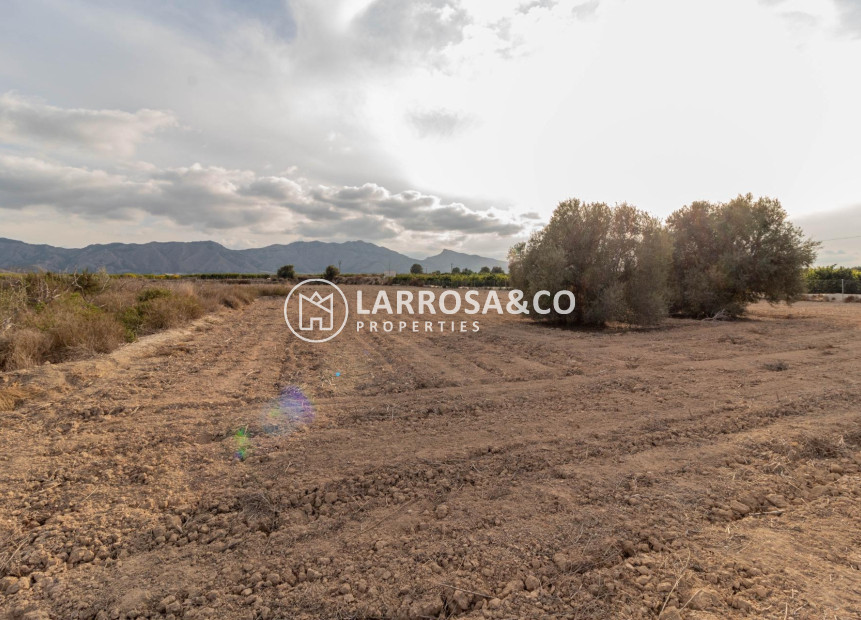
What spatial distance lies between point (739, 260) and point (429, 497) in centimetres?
1740

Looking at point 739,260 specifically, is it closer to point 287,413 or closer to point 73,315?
point 287,413

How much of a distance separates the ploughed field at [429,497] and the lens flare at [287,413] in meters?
0.04

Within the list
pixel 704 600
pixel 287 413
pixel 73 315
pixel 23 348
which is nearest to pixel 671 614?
pixel 704 600

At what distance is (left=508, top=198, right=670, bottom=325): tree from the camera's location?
13.3m

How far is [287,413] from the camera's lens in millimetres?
4785

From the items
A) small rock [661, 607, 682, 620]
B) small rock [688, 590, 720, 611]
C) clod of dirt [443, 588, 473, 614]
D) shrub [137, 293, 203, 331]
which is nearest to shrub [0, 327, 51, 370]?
shrub [137, 293, 203, 331]

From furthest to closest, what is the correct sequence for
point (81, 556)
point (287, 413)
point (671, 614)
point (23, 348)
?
point (23, 348), point (287, 413), point (81, 556), point (671, 614)

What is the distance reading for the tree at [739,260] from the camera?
1530 centimetres

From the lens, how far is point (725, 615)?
192 centimetres

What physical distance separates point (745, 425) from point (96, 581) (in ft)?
18.2

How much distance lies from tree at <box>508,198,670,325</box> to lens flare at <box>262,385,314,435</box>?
10.2 meters

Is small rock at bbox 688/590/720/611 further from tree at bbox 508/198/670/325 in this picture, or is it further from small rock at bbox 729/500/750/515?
tree at bbox 508/198/670/325

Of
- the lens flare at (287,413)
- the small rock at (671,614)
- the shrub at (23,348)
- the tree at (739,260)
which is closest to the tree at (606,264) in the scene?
the tree at (739,260)

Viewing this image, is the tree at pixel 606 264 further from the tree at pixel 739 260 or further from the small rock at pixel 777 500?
the small rock at pixel 777 500
